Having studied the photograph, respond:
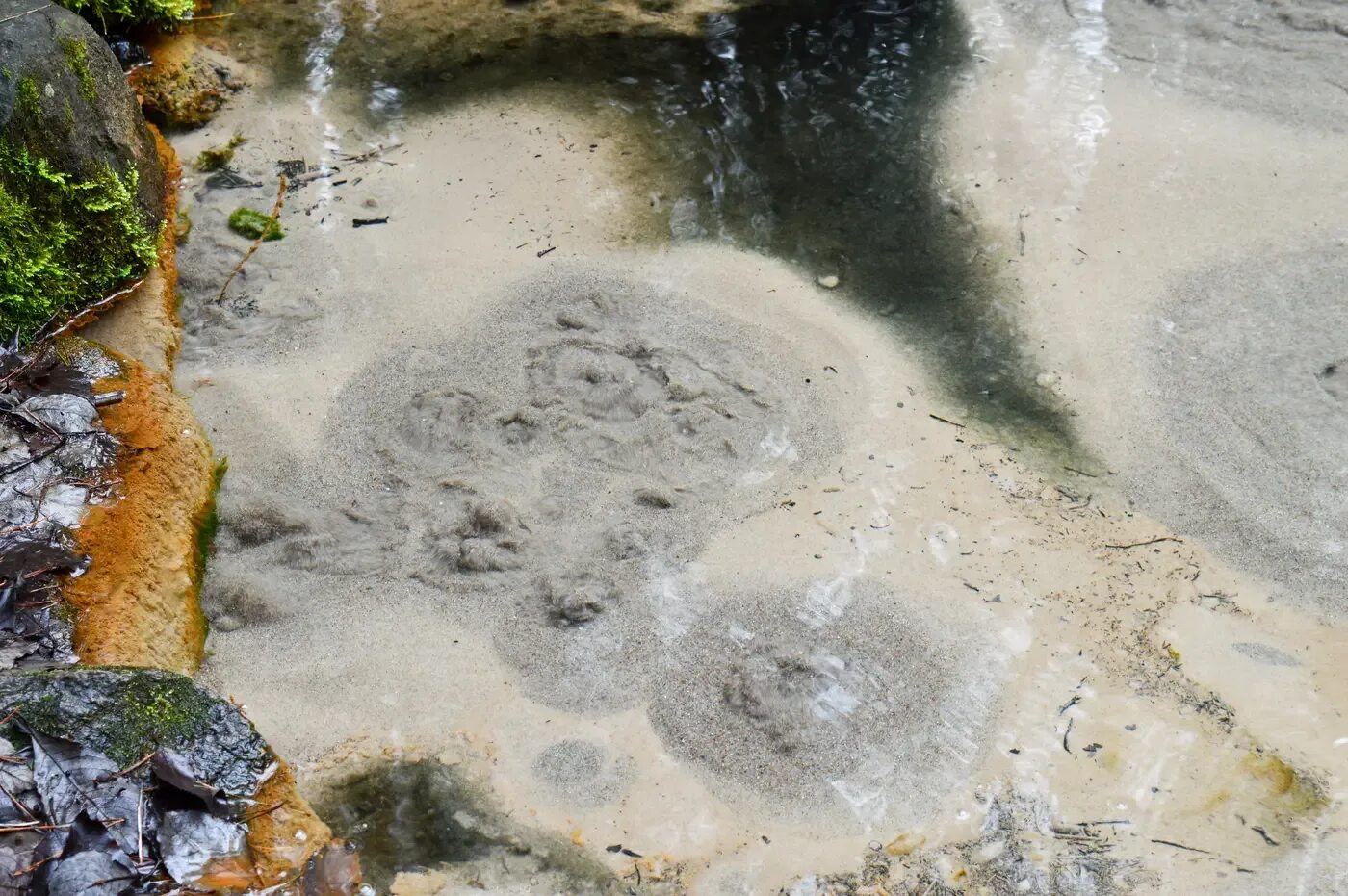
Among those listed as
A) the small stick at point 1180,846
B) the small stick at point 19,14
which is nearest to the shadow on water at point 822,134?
the small stick at point 1180,846

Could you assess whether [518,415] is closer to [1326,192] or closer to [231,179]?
[231,179]

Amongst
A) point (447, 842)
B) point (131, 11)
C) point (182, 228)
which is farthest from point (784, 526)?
point (131, 11)

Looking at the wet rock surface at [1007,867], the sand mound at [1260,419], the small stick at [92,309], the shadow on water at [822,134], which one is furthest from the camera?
the shadow on water at [822,134]

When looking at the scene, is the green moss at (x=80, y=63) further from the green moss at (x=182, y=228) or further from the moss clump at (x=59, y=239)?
the green moss at (x=182, y=228)

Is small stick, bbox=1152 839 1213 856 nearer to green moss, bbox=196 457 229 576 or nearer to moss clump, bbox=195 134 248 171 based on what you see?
green moss, bbox=196 457 229 576

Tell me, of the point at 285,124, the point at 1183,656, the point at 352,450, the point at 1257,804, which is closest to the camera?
the point at 1257,804

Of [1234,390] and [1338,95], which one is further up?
[1338,95]

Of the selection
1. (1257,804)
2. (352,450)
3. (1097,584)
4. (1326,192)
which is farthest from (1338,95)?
(352,450)
